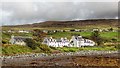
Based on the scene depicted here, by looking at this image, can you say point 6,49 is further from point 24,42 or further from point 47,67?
point 47,67

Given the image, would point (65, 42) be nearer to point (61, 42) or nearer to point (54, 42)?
point (61, 42)

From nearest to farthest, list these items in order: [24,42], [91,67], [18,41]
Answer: [91,67] → [24,42] → [18,41]

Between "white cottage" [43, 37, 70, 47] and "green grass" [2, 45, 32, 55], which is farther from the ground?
"green grass" [2, 45, 32, 55]


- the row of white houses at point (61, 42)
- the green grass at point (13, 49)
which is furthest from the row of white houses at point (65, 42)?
the green grass at point (13, 49)

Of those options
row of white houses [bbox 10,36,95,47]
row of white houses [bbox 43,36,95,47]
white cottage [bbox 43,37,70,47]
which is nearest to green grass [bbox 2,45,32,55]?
row of white houses [bbox 10,36,95,47]

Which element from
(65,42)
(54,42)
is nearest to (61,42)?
(65,42)

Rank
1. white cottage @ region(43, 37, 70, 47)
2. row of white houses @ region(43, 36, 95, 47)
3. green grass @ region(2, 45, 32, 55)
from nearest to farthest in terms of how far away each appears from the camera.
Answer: green grass @ region(2, 45, 32, 55), white cottage @ region(43, 37, 70, 47), row of white houses @ region(43, 36, 95, 47)

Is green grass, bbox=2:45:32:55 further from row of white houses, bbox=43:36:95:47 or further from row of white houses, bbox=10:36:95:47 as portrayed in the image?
row of white houses, bbox=43:36:95:47

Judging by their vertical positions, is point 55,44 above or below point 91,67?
below

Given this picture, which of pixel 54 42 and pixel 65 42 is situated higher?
pixel 54 42

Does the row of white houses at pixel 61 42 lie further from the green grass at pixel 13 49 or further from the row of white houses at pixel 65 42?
the green grass at pixel 13 49

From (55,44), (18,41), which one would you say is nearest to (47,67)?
(18,41)
